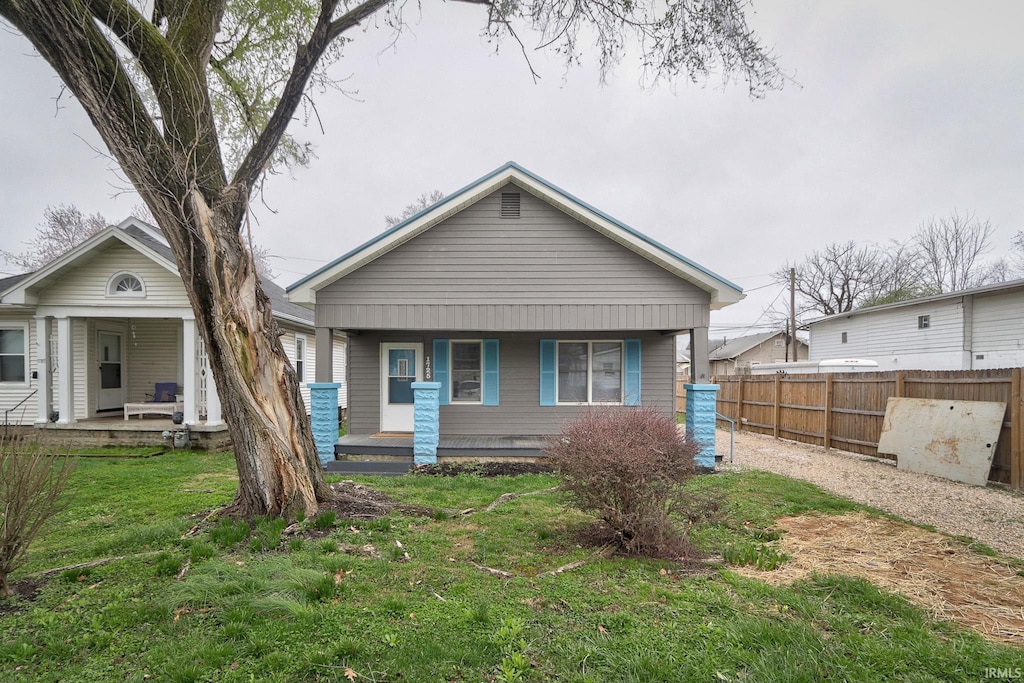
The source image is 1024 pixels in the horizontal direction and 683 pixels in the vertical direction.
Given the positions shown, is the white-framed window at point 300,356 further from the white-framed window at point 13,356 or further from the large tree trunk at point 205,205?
the large tree trunk at point 205,205

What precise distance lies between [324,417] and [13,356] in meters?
9.07

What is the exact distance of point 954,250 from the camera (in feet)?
86.8

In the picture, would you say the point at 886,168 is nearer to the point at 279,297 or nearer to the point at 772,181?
the point at 772,181

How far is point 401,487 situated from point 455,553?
280cm

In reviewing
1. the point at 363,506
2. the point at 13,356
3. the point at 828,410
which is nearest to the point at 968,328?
the point at 828,410

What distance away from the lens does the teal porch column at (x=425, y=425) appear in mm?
8203

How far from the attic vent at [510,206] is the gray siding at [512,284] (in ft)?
0.37

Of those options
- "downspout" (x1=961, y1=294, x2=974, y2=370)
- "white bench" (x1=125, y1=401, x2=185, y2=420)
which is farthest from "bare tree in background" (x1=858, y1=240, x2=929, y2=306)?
"white bench" (x1=125, y1=401, x2=185, y2=420)

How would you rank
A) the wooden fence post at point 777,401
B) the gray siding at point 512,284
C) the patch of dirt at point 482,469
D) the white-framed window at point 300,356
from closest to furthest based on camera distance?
the patch of dirt at point 482,469, the gray siding at point 512,284, the wooden fence post at point 777,401, the white-framed window at point 300,356

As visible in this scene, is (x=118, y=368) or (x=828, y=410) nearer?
(x=828, y=410)

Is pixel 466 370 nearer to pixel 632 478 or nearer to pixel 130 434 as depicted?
pixel 632 478

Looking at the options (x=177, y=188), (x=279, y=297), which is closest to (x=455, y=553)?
(x=177, y=188)

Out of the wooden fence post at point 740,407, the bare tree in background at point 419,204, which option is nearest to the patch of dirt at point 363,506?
the wooden fence post at point 740,407

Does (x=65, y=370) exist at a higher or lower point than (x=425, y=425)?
higher
